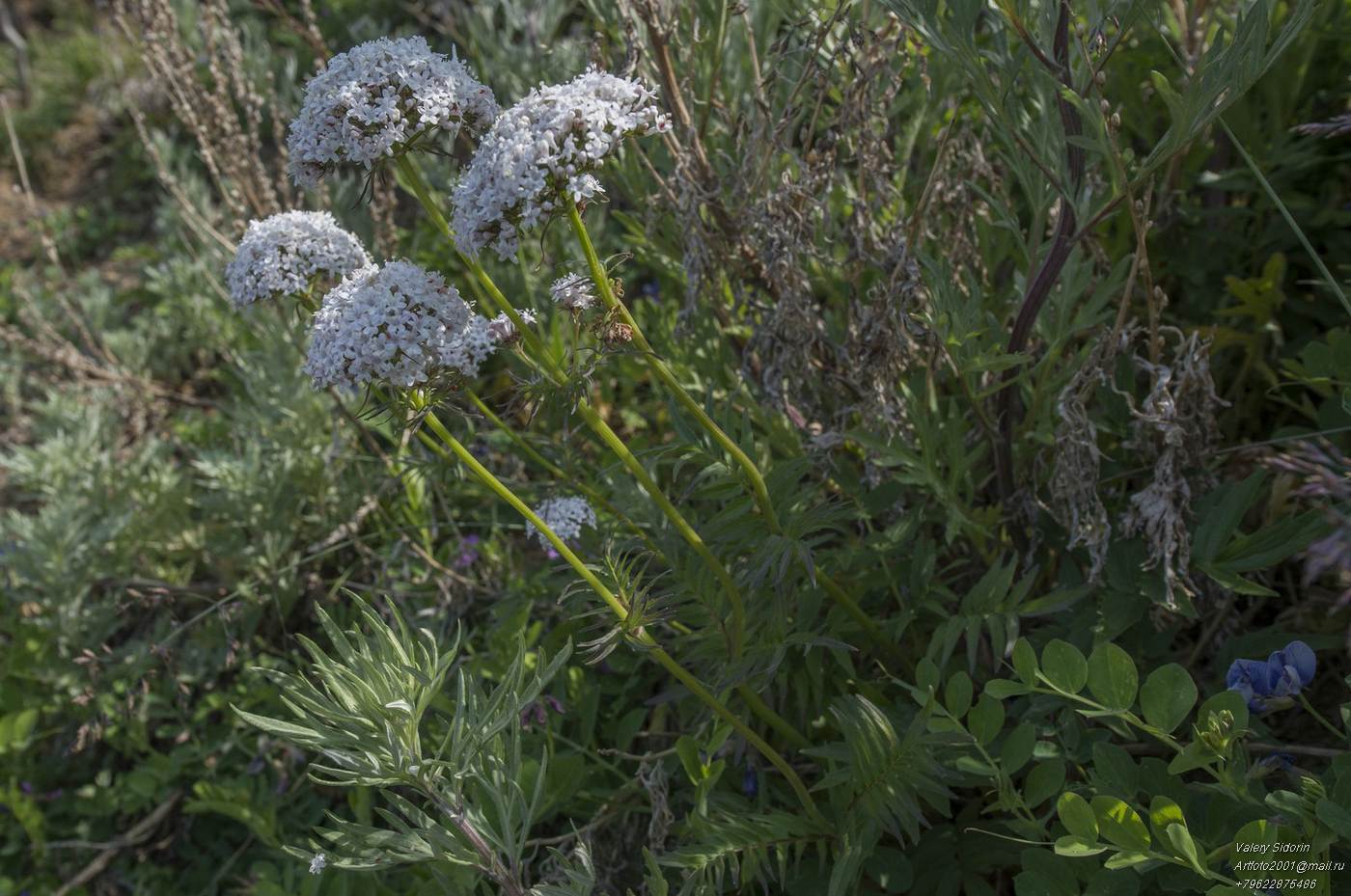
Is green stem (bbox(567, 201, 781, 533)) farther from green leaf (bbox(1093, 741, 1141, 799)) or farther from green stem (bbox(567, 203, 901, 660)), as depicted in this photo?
green leaf (bbox(1093, 741, 1141, 799))

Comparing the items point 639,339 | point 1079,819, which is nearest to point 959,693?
point 1079,819

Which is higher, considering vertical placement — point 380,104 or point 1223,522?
point 380,104

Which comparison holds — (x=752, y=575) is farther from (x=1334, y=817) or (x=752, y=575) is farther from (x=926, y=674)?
(x=1334, y=817)

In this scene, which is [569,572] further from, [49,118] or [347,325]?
[49,118]

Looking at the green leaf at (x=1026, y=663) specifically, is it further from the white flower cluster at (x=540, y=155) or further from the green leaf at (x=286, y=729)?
the green leaf at (x=286, y=729)

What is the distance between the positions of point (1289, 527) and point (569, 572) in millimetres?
1393

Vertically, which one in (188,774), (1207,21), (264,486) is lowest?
(188,774)

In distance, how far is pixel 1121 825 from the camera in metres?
1.56

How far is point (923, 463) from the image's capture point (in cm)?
216

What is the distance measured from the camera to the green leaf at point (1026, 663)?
1.74 meters

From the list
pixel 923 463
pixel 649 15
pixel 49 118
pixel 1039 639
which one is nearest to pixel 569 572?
pixel 923 463

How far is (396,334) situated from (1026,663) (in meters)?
1.06

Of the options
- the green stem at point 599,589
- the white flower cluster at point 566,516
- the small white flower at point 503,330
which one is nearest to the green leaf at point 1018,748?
the green stem at point 599,589

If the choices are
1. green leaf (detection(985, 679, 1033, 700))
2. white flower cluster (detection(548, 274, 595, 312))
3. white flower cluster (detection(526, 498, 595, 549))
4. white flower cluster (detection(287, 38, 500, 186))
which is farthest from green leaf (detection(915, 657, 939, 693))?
white flower cluster (detection(287, 38, 500, 186))
